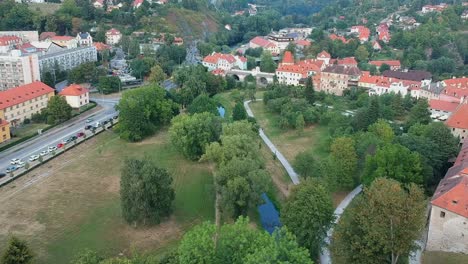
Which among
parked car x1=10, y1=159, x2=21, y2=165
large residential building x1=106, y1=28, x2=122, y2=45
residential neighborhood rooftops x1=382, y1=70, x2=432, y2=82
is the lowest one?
parked car x1=10, y1=159, x2=21, y2=165

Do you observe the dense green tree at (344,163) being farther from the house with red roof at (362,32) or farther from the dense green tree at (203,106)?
the house with red roof at (362,32)

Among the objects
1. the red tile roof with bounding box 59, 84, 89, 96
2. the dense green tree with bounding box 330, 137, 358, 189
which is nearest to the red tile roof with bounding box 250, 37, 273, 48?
the red tile roof with bounding box 59, 84, 89, 96

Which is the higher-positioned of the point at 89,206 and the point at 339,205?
the point at 339,205

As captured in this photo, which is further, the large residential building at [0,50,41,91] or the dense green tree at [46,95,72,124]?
the large residential building at [0,50,41,91]

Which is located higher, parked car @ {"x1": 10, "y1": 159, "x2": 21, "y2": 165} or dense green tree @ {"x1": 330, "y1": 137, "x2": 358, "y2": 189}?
dense green tree @ {"x1": 330, "y1": 137, "x2": 358, "y2": 189}

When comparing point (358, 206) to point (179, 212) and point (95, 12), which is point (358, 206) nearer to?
point (179, 212)

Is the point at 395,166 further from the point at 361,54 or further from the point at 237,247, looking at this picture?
the point at 361,54

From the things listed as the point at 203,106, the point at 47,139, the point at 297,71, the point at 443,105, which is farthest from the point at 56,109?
the point at 443,105

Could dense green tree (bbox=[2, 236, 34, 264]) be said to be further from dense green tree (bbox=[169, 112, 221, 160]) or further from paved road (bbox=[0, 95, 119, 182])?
dense green tree (bbox=[169, 112, 221, 160])
